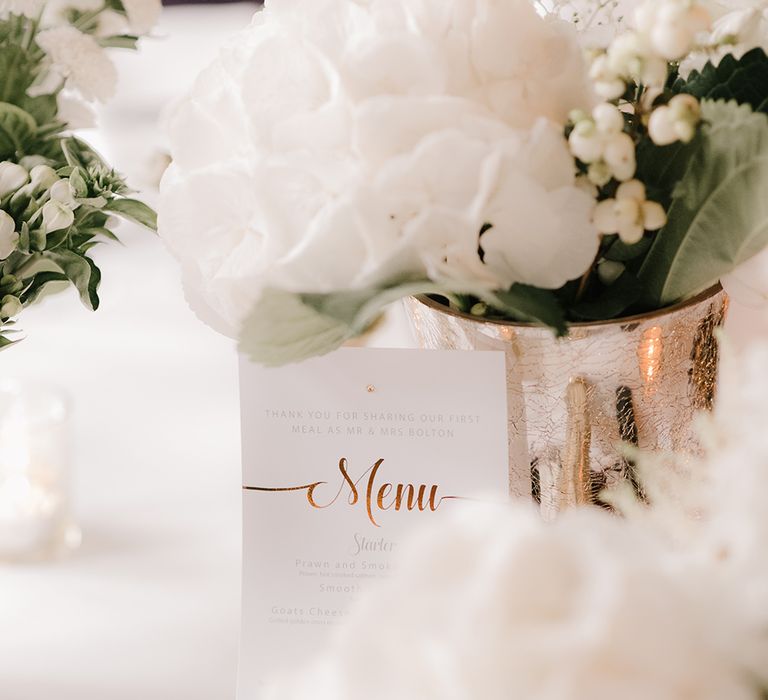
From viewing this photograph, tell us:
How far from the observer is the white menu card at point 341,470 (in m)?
0.58

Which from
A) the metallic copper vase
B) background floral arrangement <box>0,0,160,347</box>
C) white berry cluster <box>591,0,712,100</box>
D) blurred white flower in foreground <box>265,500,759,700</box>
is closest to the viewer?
blurred white flower in foreground <box>265,500,759,700</box>

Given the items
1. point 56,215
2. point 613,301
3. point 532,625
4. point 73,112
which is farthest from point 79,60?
point 532,625

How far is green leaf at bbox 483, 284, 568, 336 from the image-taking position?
461 mm

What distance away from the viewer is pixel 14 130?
2.34ft

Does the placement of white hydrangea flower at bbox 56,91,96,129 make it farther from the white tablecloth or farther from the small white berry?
the small white berry

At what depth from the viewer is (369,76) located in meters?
0.48

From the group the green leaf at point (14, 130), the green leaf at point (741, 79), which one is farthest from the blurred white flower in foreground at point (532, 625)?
the green leaf at point (14, 130)

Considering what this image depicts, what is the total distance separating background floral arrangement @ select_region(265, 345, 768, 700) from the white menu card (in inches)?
11.0

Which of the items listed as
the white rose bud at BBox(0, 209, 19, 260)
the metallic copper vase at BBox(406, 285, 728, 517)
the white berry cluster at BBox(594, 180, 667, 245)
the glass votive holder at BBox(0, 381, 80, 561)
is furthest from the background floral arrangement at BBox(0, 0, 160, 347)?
the white berry cluster at BBox(594, 180, 667, 245)

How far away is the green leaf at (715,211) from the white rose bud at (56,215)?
1.15ft

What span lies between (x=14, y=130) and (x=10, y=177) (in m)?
0.08

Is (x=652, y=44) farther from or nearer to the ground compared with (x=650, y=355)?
farther from the ground

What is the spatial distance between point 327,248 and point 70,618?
43 cm

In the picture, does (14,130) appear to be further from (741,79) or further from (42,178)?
(741,79)
